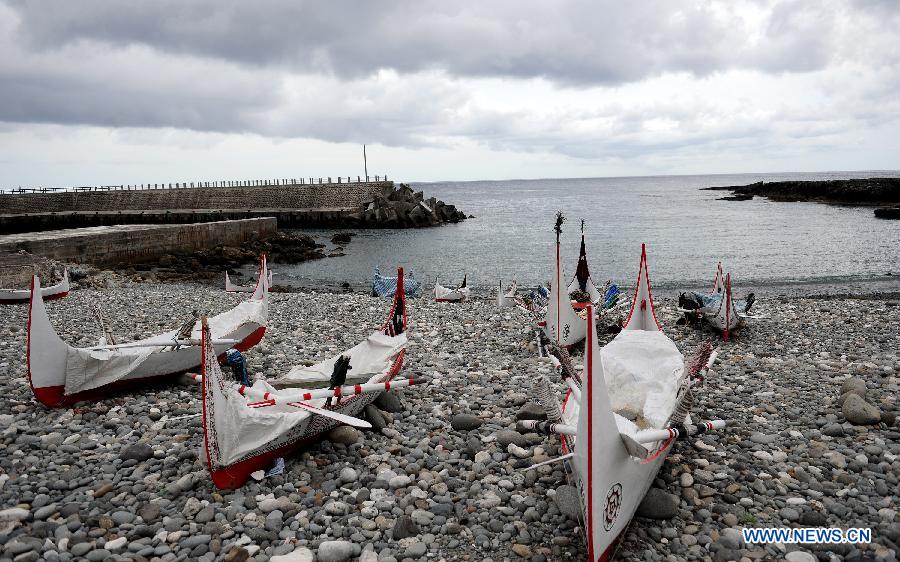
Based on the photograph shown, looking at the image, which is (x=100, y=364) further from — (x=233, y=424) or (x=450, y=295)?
(x=450, y=295)

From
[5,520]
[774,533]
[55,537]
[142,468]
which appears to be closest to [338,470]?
[142,468]

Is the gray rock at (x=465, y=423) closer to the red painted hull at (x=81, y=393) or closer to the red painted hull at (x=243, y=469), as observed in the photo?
the red painted hull at (x=243, y=469)

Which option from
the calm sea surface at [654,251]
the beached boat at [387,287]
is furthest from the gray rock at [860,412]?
the calm sea surface at [654,251]

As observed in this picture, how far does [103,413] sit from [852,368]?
14264mm

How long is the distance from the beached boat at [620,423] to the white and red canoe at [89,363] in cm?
746

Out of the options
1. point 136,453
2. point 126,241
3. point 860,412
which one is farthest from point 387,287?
point 126,241

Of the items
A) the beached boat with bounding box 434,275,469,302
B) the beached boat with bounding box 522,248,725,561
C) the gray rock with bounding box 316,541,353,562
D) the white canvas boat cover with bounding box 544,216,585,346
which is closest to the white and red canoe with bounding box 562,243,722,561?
the beached boat with bounding box 522,248,725,561

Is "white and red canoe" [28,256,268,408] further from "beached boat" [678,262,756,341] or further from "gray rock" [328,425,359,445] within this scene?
"beached boat" [678,262,756,341]

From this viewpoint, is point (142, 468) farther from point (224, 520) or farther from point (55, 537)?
point (224, 520)

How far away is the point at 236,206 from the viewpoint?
73.4m

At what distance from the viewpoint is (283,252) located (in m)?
43.7

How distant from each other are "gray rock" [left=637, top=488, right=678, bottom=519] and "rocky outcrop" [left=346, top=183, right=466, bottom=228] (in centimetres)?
6072

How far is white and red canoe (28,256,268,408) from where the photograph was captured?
30.6 ft

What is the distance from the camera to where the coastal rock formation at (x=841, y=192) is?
86.1 metres
